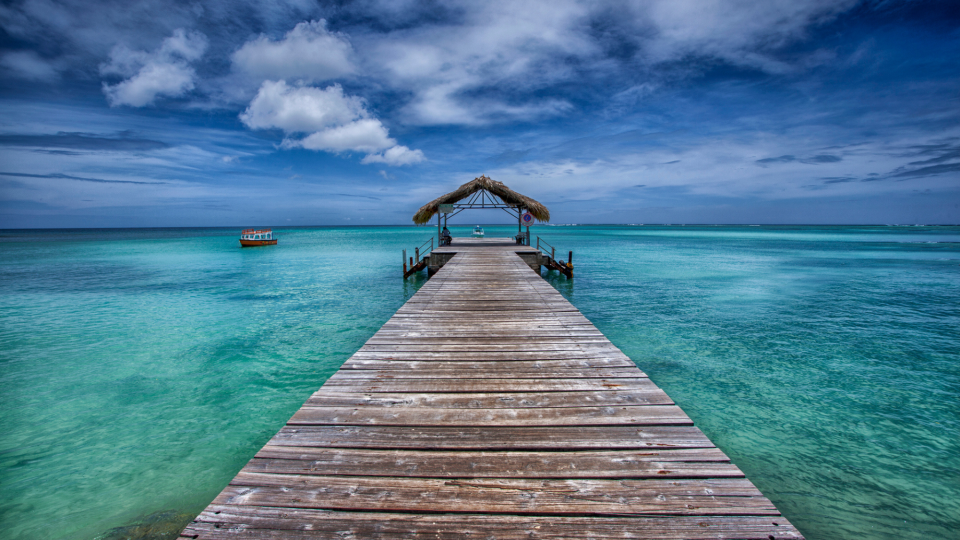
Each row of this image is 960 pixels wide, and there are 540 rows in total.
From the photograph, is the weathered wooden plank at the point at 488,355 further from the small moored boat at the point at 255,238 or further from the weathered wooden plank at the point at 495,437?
the small moored boat at the point at 255,238

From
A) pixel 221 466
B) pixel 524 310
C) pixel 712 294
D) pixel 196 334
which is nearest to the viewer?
pixel 221 466

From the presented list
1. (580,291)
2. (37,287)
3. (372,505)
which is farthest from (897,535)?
(37,287)

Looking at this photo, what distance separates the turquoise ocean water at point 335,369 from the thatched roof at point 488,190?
577cm

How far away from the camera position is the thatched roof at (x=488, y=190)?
59.5 ft

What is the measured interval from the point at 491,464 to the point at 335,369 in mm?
6061

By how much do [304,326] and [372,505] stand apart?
376 inches

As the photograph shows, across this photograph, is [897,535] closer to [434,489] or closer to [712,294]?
[434,489]

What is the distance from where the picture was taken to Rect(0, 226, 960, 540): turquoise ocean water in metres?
4.07

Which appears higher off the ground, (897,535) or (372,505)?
(372,505)

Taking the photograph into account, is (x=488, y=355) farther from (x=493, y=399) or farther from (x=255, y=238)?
(x=255, y=238)

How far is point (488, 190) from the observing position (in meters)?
18.4

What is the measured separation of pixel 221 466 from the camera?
4652 millimetres

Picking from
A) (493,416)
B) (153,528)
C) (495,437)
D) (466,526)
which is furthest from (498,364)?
(153,528)

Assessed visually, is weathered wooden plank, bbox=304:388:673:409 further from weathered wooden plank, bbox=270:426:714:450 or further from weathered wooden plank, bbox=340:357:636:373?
weathered wooden plank, bbox=340:357:636:373
